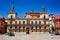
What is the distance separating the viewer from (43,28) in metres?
62.1

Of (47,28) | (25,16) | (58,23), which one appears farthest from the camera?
(25,16)

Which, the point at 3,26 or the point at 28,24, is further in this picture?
the point at 28,24

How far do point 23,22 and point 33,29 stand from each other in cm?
584

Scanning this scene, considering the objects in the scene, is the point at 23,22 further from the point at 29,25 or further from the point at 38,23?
the point at 38,23

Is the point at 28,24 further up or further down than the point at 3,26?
further up

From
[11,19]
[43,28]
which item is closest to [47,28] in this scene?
[43,28]

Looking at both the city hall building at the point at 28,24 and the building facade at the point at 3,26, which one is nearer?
the building facade at the point at 3,26

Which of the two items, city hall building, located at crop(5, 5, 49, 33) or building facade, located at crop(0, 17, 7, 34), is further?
city hall building, located at crop(5, 5, 49, 33)

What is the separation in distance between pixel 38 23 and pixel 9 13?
49.8 ft

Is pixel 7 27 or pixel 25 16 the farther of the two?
pixel 25 16

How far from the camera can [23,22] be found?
63.0 metres

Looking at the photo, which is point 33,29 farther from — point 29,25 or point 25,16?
point 25,16

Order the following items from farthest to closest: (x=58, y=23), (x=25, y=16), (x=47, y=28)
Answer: (x=25, y=16) → (x=47, y=28) → (x=58, y=23)

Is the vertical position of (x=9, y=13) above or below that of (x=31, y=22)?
above
